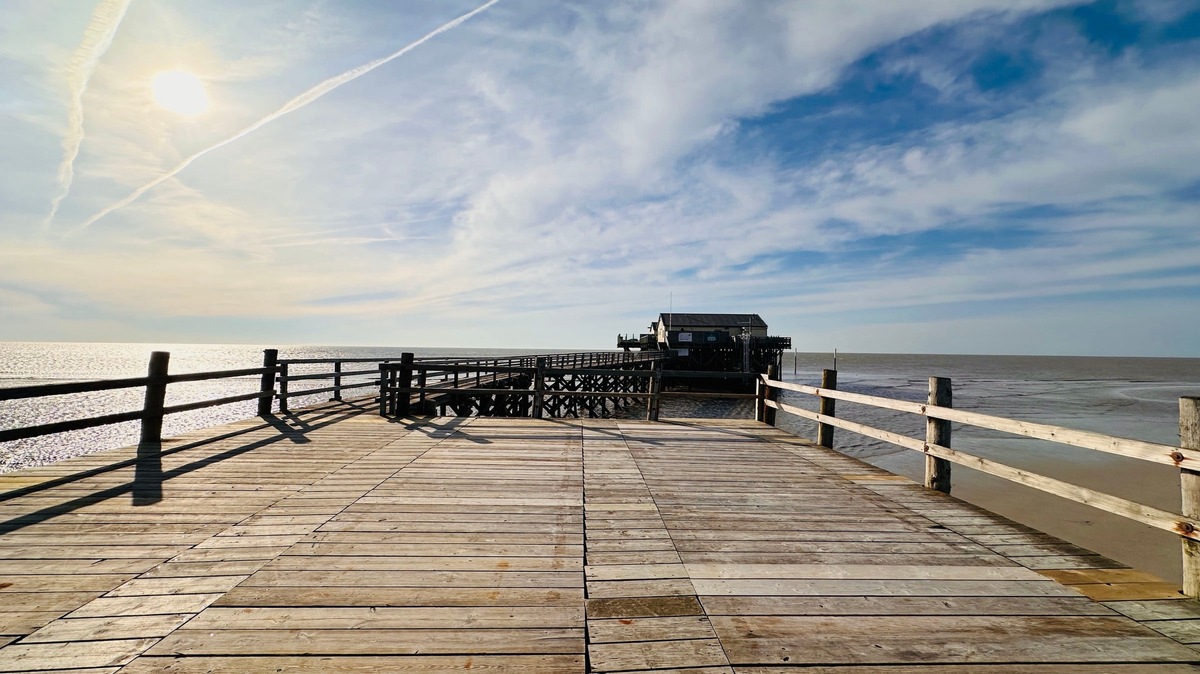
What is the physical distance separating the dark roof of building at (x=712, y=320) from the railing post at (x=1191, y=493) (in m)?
61.0

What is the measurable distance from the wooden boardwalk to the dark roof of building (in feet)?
196

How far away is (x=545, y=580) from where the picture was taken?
9.45ft

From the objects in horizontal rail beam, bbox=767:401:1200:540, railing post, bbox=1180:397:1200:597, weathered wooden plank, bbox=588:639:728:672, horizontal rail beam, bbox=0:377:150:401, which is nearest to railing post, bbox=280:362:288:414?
horizontal rail beam, bbox=0:377:150:401

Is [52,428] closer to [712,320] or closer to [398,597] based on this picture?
[398,597]

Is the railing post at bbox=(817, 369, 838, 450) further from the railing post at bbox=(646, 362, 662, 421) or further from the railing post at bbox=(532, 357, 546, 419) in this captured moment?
the railing post at bbox=(532, 357, 546, 419)

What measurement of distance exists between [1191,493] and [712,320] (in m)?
63.2

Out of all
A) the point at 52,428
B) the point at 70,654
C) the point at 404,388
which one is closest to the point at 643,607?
the point at 70,654

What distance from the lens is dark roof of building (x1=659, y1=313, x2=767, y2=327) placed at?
208 feet

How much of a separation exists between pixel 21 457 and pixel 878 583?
2539 centimetres

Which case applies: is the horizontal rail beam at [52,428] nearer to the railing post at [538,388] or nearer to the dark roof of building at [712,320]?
the railing post at [538,388]

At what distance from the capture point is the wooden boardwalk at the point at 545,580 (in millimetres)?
2232

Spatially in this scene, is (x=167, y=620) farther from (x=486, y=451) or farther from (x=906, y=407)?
(x=906, y=407)

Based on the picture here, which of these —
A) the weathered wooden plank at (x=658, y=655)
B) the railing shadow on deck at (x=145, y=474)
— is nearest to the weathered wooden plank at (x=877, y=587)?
the weathered wooden plank at (x=658, y=655)

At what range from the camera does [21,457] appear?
16.6 m
